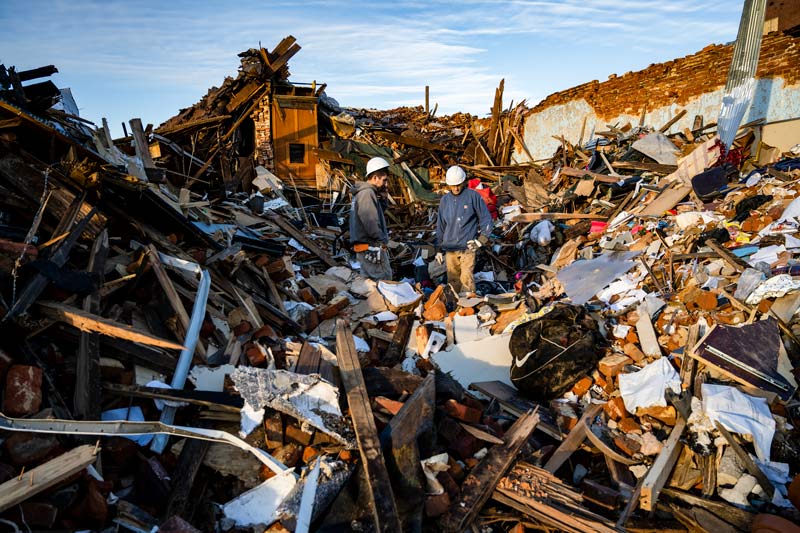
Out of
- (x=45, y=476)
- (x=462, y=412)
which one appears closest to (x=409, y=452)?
(x=462, y=412)

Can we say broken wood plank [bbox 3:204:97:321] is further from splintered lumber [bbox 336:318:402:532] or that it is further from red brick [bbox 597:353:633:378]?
red brick [bbox 597:353:633:378]

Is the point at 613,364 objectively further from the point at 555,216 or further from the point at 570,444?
the point at 555,216

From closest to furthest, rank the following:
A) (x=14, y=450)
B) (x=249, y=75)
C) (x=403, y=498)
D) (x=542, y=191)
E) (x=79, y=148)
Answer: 1. (x=14, y=450)
2. (x=403, y=498)
3. (x=79, y=148)
4. (x=542, y=191)
5. (x=249, y=75)

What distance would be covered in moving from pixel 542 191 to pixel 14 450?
1024 centimetres

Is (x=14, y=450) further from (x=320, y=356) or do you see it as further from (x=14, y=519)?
(x=320, y=356)

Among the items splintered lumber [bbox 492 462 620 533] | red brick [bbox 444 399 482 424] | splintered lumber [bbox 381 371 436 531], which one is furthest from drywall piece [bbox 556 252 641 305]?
splintered lumber [bbox 381 371 436 531]

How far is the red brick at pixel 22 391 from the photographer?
277cm

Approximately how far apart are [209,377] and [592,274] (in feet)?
15.5

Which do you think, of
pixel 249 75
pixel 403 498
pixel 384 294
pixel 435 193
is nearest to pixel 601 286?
pixel 384 294

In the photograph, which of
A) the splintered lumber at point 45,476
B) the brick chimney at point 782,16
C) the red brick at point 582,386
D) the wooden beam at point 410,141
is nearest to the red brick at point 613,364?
the red brick at point 582,386

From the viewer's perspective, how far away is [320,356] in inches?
152

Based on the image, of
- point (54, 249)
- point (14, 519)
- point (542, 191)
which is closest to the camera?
point (14, 519)

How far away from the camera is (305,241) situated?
311 inches

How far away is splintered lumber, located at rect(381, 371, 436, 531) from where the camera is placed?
9.30 feet
